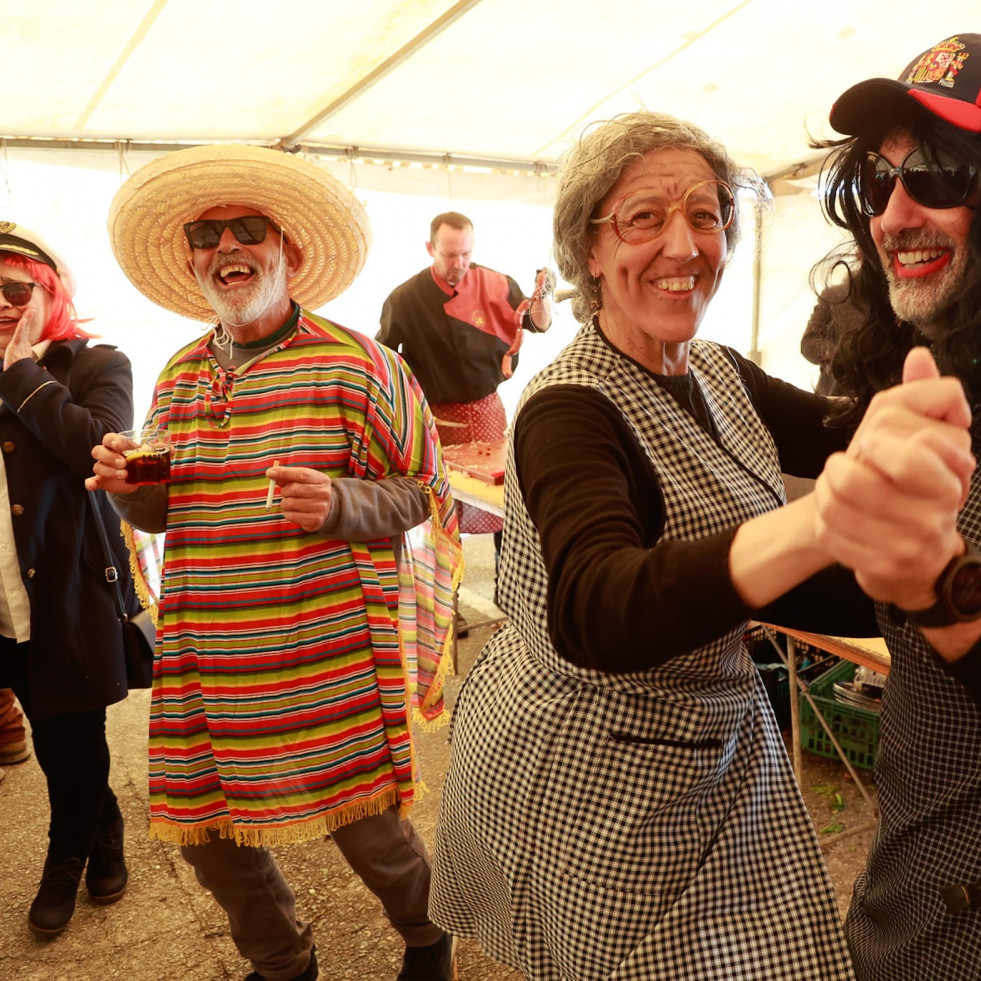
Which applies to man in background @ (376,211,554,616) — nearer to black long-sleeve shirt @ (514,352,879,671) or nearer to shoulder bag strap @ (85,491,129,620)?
shoulder bag strap @ (85,491,129,620)

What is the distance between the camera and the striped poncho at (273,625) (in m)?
2.11

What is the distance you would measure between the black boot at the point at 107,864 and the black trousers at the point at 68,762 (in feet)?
0.35

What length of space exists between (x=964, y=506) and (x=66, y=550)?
2.46m

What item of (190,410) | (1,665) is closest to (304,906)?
(1,665)

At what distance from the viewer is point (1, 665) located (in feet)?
9.03

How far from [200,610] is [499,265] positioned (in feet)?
18.0

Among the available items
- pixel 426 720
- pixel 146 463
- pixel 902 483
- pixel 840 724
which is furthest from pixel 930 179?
pixel 840 724

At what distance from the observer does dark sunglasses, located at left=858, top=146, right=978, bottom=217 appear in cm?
115

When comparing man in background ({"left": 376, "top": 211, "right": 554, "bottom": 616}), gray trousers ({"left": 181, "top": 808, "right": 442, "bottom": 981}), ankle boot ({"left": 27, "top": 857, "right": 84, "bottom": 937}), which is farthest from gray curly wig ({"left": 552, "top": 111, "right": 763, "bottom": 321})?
man in background ({"left": 376, "top": 211, "right": 554, "bottom": 616})

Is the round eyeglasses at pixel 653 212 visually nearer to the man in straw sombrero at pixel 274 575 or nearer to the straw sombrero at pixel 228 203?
the man in straw sombrero at pixel 274 575

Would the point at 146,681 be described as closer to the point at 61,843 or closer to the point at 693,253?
the point at 61,843

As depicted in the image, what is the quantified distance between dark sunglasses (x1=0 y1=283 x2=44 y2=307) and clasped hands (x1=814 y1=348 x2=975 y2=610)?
8.71 ft

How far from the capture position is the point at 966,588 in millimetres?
755

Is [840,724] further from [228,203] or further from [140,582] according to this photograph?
[228,203]
